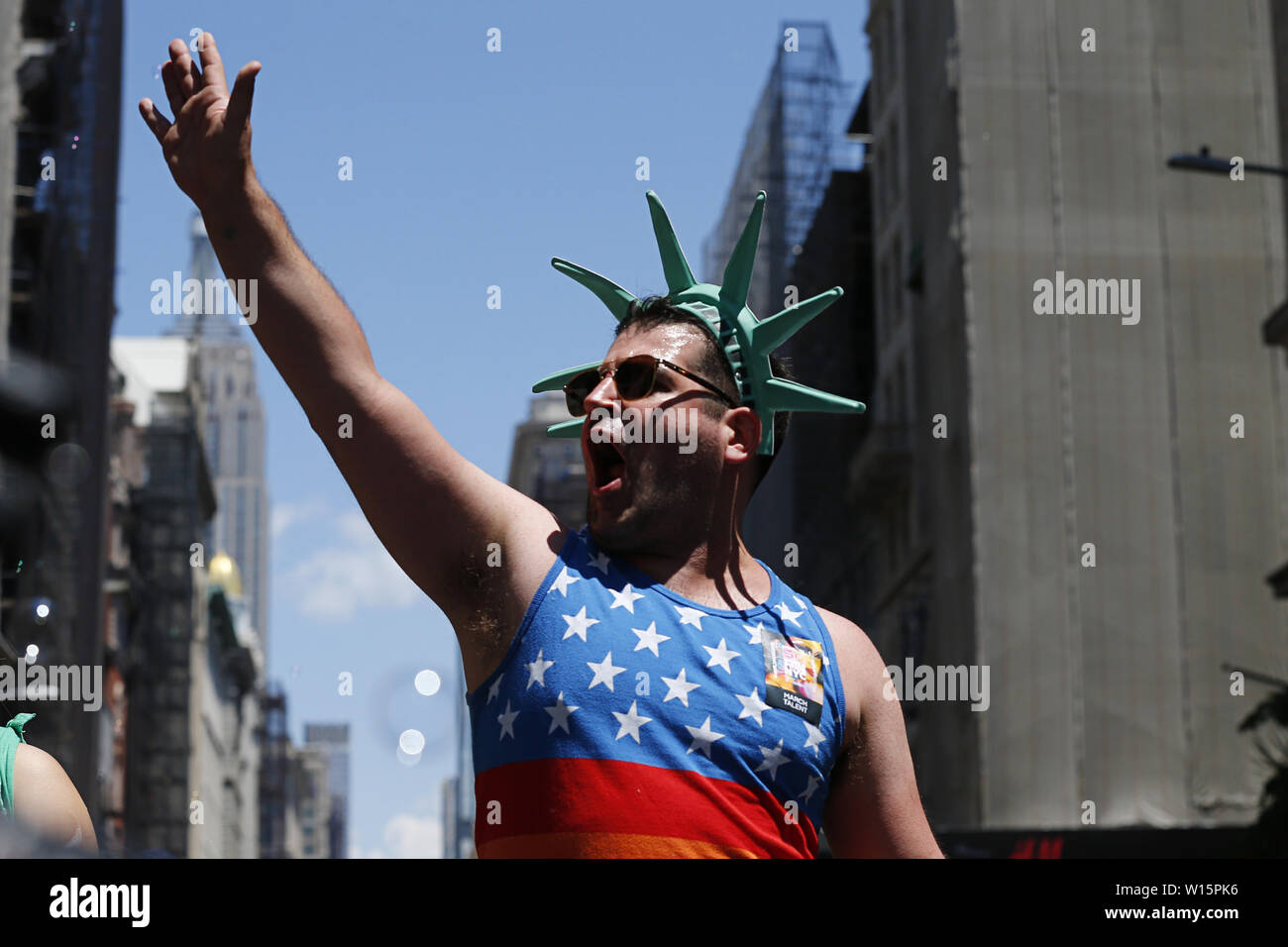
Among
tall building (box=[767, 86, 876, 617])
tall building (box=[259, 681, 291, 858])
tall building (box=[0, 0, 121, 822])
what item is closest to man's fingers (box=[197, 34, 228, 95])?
tall building (box=[0, 0, 121, 822])

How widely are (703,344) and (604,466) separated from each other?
0.39m

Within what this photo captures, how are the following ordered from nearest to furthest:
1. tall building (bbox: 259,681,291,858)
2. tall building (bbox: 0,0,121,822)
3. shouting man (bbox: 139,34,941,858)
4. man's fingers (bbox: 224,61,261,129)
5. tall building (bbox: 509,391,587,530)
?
man's fingers (bbox: 224,61,261,129)
shouting man (bbox: 139,34,941,858)
tall building (bbox: 0,0,121,822)
tall building (bbox: 509,391,587,530)
tall building (bbox: 259,681,291,858)

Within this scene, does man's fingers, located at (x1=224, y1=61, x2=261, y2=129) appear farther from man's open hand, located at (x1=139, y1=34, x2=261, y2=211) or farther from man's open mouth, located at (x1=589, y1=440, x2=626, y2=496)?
man's open mouth, located at (x1=589, y1=440, x2=626, y2=496)

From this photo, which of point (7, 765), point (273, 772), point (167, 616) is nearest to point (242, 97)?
point (7, 765)

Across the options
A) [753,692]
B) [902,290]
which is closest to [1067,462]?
[902,290]

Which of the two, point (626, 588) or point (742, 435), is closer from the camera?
point (626, 588)

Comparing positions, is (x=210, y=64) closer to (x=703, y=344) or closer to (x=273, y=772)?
(x=703, y=344)

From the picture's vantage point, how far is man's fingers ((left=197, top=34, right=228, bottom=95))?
3.26 metres

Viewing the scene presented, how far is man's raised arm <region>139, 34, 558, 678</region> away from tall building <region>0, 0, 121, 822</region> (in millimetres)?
32044

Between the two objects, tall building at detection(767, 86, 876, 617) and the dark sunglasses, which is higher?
tall building at detection(767, 86, 876, 617)

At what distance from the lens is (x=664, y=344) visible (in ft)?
12.8

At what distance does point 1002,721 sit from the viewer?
134ft
